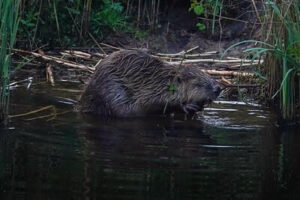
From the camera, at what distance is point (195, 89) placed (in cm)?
575

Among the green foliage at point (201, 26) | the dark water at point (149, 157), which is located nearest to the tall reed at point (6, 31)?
the dark water at point (149, 157)

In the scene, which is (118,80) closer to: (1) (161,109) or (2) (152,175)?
(1) (161,109)

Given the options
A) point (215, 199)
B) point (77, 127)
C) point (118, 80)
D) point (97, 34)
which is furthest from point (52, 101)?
point (215, 199)

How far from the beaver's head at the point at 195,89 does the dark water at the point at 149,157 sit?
0.13 m

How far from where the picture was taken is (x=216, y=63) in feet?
22.7

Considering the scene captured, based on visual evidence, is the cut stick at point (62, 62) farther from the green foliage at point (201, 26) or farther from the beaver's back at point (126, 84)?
the green foliage at point (201, 26)

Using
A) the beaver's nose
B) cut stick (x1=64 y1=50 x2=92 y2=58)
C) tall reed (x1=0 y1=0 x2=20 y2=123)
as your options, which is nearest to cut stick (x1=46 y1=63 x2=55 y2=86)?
cut stick (x1=64 y1=50 x2=92 y2=58)

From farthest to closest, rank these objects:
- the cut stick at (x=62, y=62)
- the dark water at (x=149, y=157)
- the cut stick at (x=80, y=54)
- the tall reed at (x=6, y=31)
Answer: the cut stick at (x=80, y=54)
the cut stick at (x=62, y=62)
the tall reed at (x=6, y=31)
the dark water at (x=149, y=157)

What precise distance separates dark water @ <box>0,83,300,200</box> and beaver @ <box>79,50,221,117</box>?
7.5 inches

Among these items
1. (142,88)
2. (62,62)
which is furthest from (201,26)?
(142,88)

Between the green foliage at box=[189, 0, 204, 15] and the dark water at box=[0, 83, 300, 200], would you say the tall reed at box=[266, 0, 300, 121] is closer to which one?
the dark water at box=[0, 83, 300, 200]

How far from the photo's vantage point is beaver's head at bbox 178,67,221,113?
5664mm

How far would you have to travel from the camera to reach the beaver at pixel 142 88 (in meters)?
5.67

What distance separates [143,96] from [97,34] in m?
2.20
